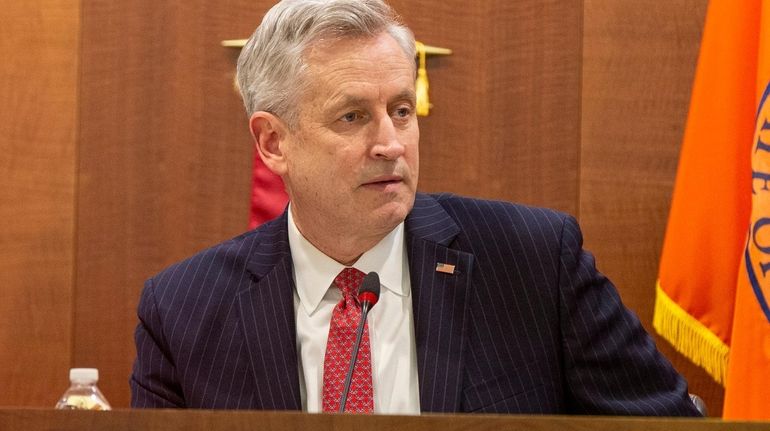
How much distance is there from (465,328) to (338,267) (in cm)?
32

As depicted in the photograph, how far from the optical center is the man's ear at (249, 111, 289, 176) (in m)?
2.52

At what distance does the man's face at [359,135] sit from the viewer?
235cm

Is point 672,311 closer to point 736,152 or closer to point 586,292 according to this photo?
point 736,152

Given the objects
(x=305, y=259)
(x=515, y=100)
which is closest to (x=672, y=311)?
(x=515, y=100)

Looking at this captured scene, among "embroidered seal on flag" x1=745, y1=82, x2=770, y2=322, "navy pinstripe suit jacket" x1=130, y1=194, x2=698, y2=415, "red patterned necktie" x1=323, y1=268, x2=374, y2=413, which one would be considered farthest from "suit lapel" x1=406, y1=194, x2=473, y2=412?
"embroidered seal on flag" x1=745, y1=82, x2=770, y2=322

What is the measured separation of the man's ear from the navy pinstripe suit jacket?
0.57ft

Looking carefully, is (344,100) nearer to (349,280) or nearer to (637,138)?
(349,280)

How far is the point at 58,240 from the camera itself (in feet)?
12.6

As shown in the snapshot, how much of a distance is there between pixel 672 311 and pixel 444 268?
128 centimetres

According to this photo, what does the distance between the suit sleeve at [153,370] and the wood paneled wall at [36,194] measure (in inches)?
54.6

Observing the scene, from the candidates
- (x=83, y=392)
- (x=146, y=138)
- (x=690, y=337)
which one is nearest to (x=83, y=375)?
(x=83, y=392)

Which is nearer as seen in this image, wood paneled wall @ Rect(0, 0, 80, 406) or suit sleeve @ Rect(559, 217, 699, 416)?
suit sleeve @ Rect(559, 217, 699, 416)

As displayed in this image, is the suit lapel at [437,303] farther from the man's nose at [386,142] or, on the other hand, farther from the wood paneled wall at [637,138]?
the wood paneled wall at [637,138]

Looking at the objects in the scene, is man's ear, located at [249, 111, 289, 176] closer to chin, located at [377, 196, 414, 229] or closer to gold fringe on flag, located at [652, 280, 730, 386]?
chin, located at [377, 196, 414, 229]
